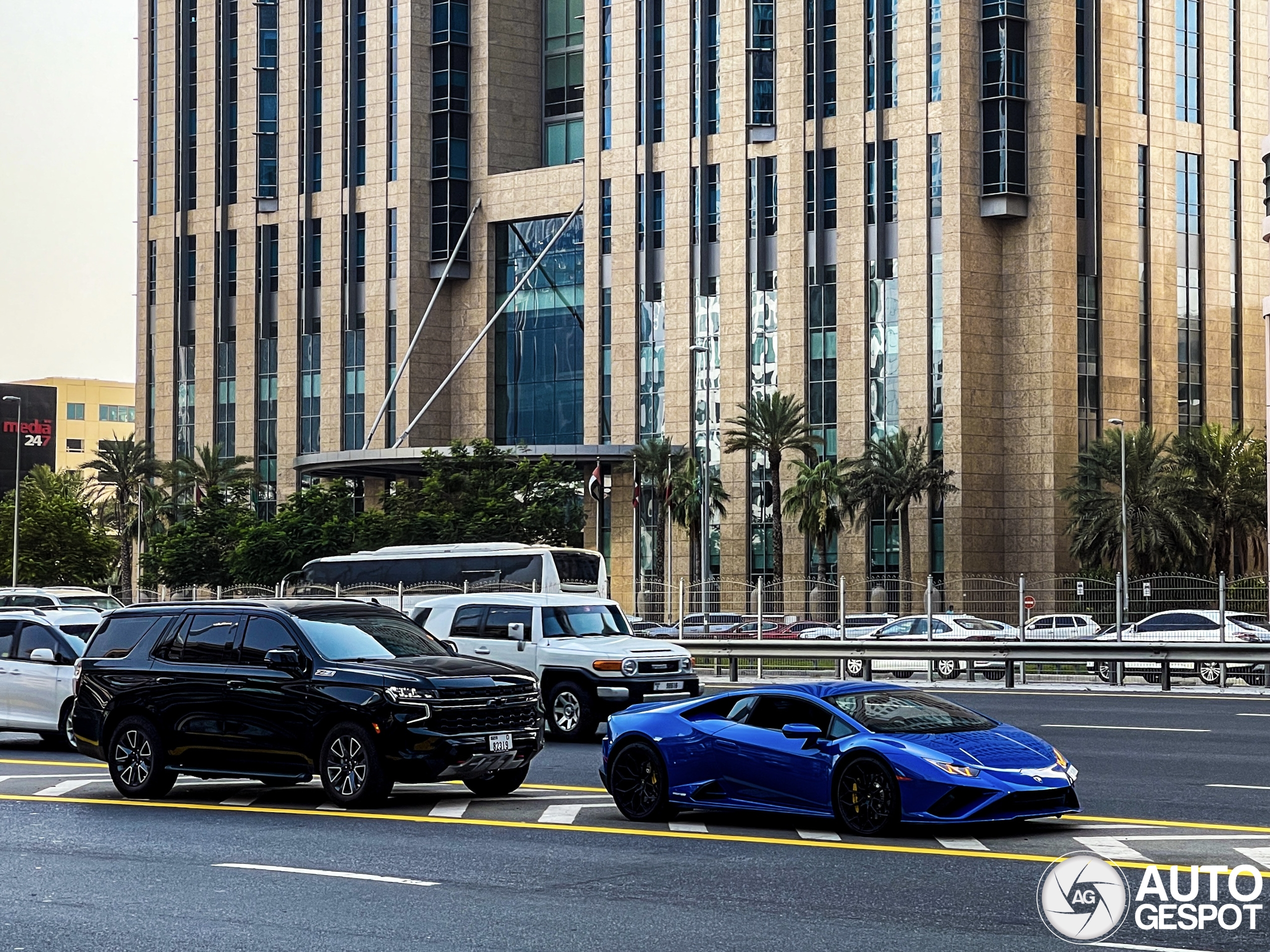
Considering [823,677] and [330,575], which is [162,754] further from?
[330,575]

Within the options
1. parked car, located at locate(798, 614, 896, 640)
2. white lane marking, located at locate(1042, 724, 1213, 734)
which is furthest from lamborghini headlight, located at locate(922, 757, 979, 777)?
parked car, located at locate(798, 614, 896, 640)

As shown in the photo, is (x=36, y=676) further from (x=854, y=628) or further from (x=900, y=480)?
(x=900, y=480)

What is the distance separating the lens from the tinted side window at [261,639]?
16.5 meters

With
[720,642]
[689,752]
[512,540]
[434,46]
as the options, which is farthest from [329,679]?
[434,46]

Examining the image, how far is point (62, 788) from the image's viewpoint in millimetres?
18141

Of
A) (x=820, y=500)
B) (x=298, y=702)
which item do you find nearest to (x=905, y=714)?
(x=298, y=702)

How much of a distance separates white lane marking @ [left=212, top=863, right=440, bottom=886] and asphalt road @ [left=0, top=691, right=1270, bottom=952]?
0.05m

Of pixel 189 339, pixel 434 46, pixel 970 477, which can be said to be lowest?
pixel 970 477

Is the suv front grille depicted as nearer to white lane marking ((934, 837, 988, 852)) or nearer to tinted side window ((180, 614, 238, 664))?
tinted side window ((180, 614, 238, 664))

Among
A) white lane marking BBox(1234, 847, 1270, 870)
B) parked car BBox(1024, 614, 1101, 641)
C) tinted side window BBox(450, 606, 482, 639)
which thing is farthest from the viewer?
parked car BBox(1024, 614, 1101, 641)

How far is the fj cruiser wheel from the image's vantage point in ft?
76.3

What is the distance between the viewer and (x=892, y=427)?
7819 cm

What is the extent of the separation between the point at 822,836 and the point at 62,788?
842cm

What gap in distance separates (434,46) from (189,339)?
22368mm
